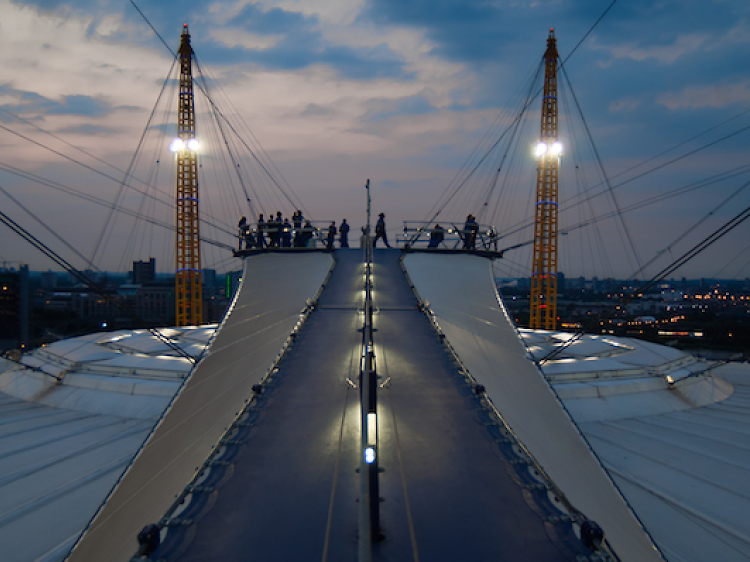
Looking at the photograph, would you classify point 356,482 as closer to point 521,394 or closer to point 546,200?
point 521,394

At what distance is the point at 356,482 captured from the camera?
495cm

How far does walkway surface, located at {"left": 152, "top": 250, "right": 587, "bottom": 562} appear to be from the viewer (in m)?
4.12

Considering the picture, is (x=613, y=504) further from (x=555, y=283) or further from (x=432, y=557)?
(x=555, y=283)

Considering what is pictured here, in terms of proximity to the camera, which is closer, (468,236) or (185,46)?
(468,236)

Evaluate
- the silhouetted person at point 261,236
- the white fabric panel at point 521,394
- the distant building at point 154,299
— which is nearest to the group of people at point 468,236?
the white fabric panel at point 521,394

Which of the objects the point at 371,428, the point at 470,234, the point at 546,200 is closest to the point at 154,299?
the point at 546,200

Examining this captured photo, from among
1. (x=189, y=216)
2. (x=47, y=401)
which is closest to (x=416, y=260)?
(x=47, y=401)

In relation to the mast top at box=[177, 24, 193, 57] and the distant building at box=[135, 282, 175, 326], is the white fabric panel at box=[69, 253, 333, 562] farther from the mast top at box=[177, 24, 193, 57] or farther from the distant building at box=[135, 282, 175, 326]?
the distant building at box=[135, 282, 175, 326]

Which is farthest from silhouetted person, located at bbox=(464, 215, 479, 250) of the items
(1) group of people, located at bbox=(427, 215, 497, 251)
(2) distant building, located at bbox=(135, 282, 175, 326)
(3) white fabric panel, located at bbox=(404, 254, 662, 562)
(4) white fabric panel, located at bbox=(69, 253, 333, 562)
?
(2) distant building, located at bbox=(135, 282, 175, 326)

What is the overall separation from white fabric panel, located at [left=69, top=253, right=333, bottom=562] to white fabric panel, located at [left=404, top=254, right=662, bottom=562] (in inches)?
150

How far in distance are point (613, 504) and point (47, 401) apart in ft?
60.9

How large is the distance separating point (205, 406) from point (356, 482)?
4.11 meters

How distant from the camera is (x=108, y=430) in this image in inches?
508

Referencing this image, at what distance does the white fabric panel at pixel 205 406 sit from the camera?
17.0 feet
